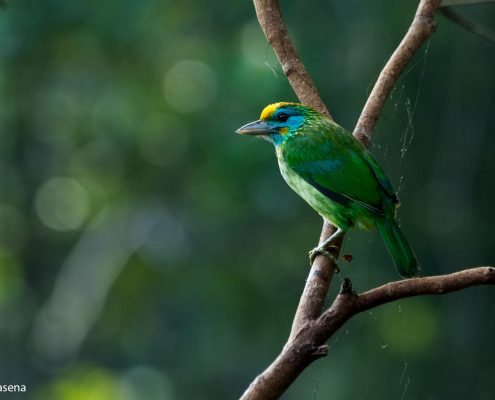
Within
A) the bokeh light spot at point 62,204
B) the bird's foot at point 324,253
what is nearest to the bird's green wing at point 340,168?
the bird's foot at point 324,253

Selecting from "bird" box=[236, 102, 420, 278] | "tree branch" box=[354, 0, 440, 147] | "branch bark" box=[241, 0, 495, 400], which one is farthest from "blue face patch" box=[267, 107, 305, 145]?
"tree branch" box=[354, 0, 440, 147]

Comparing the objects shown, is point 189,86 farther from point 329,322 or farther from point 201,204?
point 329,322

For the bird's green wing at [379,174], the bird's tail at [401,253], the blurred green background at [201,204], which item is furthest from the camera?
the blurred green background at [201,204]

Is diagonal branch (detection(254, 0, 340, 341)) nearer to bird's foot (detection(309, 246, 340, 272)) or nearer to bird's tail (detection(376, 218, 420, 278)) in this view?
bird's foot (detection(309, 246, 340, 272))

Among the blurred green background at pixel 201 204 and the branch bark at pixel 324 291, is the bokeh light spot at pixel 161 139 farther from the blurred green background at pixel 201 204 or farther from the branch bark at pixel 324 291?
the branch bark at pixel 324 291

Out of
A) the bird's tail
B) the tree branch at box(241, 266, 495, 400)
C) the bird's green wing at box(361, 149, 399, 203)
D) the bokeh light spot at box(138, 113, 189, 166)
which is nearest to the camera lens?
the tree branch at box(241, 266, 495, 400)

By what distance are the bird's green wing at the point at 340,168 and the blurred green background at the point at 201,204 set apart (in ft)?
14.2

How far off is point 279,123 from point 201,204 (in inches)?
258

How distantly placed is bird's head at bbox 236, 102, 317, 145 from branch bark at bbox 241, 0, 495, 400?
0.33 ft

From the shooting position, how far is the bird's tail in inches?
134

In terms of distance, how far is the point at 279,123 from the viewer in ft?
13.4

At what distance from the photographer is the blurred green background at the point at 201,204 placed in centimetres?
895

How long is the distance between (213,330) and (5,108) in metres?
3.55

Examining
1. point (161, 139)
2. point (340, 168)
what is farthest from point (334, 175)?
point (161, 139)
